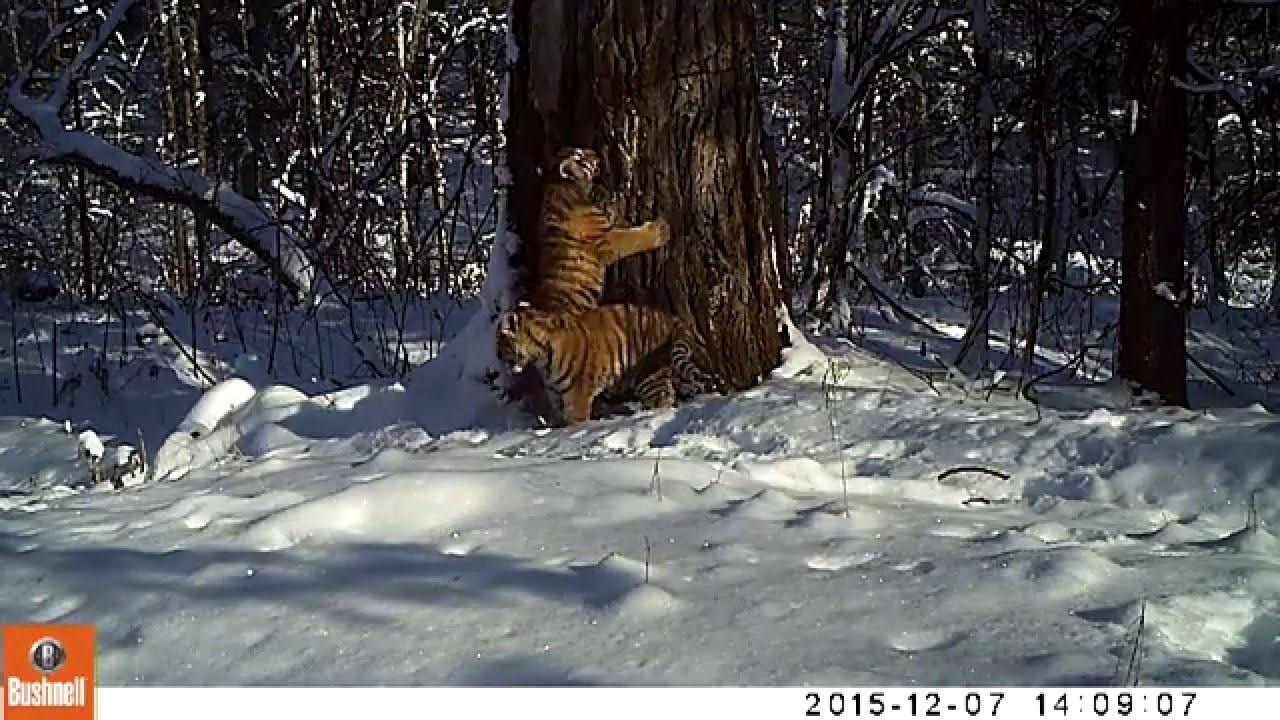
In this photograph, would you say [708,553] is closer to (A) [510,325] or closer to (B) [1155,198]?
(A) [510,325]

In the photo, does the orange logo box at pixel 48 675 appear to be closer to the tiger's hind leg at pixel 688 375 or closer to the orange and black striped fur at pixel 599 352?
the orange and black striped fur at pixel 599 352

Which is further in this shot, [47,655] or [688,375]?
[688,375]

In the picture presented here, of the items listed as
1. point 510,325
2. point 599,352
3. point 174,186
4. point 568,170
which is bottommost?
point 599,352

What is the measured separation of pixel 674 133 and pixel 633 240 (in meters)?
0.46

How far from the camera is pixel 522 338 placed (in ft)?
14.1

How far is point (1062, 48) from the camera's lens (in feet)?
20.7

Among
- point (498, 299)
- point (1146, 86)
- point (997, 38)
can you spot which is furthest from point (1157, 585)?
point (997, 38)

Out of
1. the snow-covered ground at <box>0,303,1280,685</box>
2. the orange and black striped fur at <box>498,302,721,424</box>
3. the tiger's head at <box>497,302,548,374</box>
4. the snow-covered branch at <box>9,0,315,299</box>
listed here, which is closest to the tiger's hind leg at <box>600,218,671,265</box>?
the orange and black striped fur at <box>498,302,721,424</box>

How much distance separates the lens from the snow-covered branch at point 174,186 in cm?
776

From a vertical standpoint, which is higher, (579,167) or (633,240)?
(579,167)

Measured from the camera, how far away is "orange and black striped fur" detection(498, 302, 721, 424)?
4316mm

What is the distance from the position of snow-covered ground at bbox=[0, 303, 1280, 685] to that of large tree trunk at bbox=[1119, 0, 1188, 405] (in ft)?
5.16

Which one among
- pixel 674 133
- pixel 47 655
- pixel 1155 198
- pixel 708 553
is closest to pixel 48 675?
pixel 47 655

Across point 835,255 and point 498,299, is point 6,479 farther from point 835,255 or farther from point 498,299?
point 835,255
